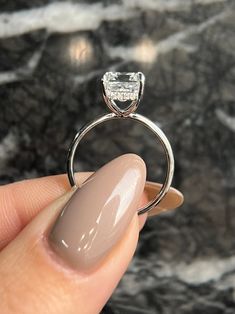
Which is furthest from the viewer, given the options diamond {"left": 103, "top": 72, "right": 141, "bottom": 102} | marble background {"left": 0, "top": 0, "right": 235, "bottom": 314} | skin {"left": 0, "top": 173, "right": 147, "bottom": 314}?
marble background {"left": 0, "top": 0, "right": 235, "bottom": 314}

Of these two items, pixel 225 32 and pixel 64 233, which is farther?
pixel 225 32

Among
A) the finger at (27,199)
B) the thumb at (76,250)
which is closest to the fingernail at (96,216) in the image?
the thumb at (76,250)

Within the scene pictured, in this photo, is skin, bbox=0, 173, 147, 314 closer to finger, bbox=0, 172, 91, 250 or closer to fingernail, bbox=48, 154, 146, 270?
fingernail, bbox=48, 154, 146, 270

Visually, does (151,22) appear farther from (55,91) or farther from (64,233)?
(64,233)

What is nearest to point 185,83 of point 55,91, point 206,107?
point 206,107

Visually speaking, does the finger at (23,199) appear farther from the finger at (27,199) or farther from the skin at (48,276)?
the skin at (48,276)

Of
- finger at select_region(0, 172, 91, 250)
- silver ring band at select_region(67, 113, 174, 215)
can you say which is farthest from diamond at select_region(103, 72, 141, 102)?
finger at select_region(0, 172, 91, 250)

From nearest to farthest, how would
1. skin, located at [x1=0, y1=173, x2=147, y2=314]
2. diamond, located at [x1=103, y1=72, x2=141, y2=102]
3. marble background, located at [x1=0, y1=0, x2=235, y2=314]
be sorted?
skin, located at [x1=0, y1=173, x2=147, y2=314]
diamond, located at [x1=103, y1=72, x2=141, y2=102]
marble background, located at [x1=0, y1=0, x2=235, y2=314]
